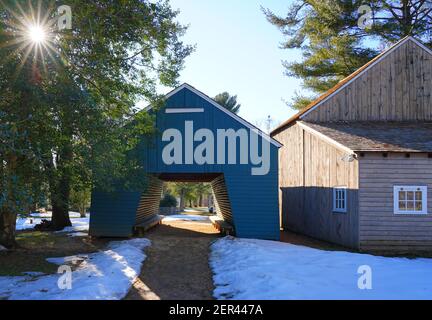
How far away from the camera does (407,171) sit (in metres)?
14.6

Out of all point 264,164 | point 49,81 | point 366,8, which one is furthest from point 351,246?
point 366,8

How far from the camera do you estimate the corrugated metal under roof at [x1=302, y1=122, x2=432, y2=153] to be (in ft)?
48.7

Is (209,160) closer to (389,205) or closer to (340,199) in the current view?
(340,199)

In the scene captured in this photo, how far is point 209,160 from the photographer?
52.9ft

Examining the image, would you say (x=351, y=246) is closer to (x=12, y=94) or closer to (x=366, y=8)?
(x=12, y=94)

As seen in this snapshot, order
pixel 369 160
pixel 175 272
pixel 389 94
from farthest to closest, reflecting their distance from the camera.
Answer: pixel 389 94, pixel 369 160, pixel 175 272

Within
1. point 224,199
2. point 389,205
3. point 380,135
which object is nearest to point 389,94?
point 380,135

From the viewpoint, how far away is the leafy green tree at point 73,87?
30.5 ft

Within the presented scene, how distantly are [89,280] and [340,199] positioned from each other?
10.5 m

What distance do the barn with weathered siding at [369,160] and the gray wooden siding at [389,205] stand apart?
0.04 m

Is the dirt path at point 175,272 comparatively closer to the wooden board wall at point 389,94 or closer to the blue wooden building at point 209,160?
the blue wooden building at point 209,160

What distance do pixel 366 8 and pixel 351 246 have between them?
16.6 meters

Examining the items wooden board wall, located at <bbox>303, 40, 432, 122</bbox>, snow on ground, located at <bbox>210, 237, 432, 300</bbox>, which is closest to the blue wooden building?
snow on ground, located at <bbox>210, 237, 432, 300</bbox>
